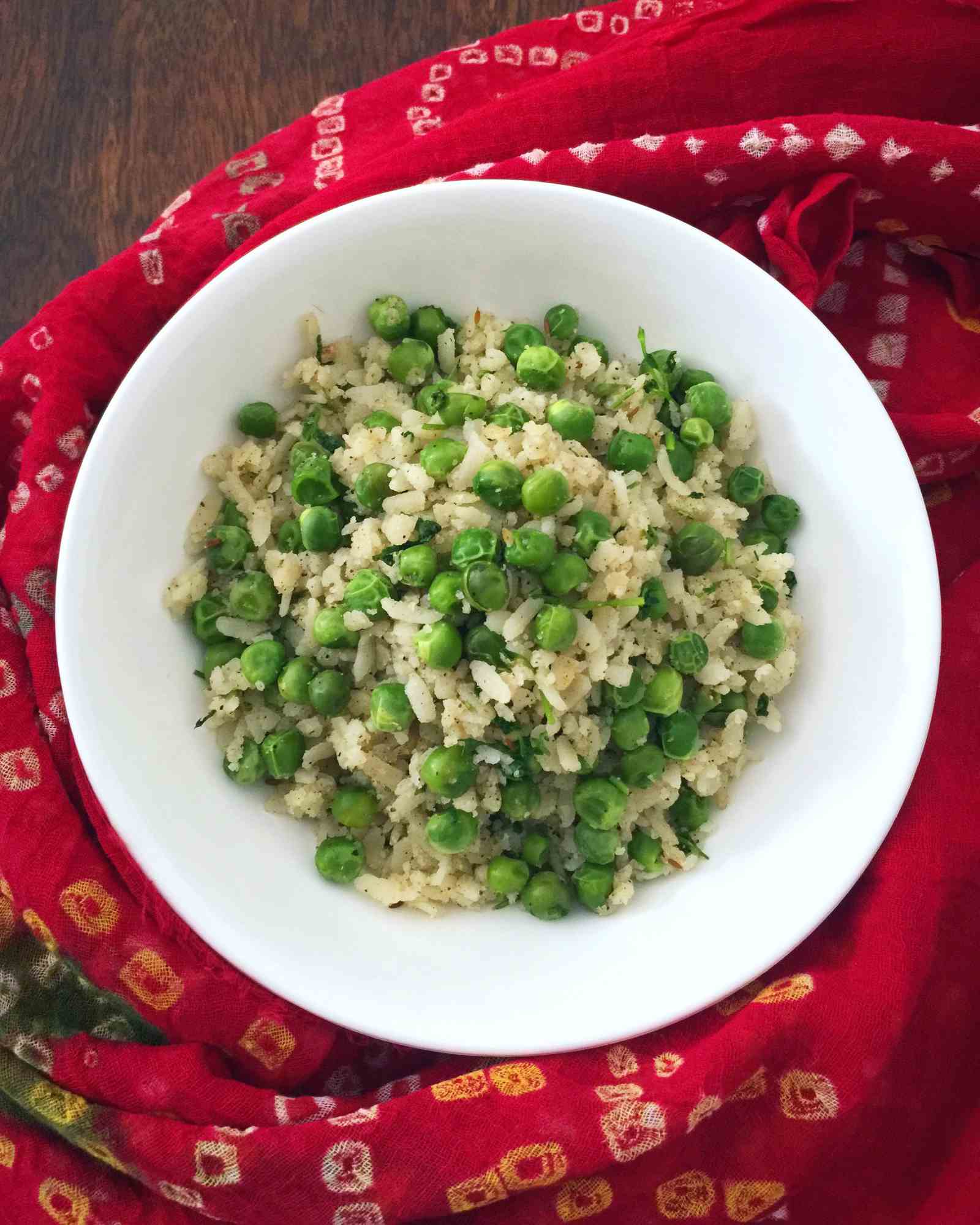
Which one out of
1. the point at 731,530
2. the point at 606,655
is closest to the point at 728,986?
the point at 606,655

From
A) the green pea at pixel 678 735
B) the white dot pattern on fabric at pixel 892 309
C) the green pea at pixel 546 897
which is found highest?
the white dot pattern on fabric at pixel 892 309

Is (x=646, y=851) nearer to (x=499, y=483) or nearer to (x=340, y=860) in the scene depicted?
(x=340, y=860)

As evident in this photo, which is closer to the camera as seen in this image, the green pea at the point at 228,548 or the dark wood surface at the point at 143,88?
the green pea at the point at 228,548

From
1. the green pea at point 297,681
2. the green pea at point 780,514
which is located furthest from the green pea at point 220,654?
the green pea at point 780,514

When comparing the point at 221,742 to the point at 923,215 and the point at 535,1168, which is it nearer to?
the point at 535,1168

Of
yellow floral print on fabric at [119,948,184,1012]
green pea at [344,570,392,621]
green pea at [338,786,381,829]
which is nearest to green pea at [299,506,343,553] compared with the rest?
green pea at [344,570,392,621]

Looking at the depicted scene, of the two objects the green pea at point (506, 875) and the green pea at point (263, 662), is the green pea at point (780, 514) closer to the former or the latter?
the green pea at point (506, 875)
